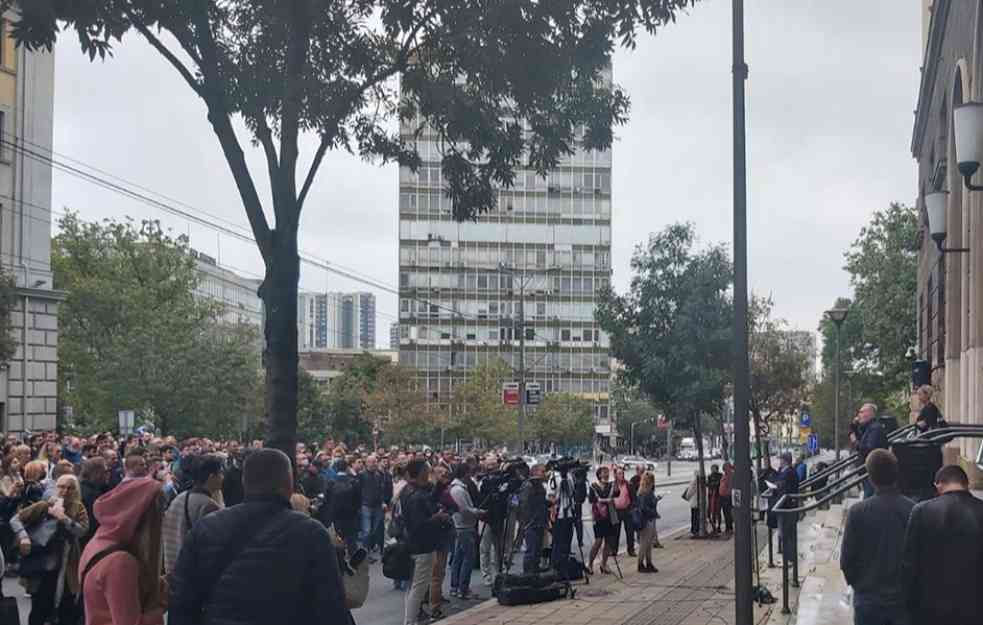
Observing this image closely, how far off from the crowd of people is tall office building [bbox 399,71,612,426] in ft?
226

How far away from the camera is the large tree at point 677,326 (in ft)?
96.5

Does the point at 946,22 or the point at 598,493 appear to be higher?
the point at 946,22

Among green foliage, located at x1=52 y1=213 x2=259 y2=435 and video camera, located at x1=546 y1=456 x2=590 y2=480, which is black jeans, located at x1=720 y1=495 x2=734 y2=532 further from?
green foliage, located at x1=52 y1=213 x2=259 y2=435

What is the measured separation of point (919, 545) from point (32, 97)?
37.9m

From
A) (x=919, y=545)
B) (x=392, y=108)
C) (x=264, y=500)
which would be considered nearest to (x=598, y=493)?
(x=392, y=108)

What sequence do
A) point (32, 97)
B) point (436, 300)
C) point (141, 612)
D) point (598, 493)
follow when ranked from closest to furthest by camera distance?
point (141, 612) → point (598, 493) → point (32, 97) → point (436, 300)

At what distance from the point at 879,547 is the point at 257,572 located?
4.14m

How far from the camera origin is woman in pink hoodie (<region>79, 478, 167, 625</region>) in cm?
637

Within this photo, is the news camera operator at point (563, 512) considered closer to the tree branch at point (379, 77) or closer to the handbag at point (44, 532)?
the tree branch at point (379, 77)

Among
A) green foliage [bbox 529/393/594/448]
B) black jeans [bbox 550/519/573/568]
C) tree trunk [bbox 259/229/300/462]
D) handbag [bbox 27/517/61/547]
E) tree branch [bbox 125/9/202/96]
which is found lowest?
green foliage [bbox 529/393/594/448]

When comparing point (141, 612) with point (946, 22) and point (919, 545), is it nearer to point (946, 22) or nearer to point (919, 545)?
point (919, 545)

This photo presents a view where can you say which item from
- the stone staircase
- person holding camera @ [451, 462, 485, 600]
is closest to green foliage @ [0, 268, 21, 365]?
the stone staircase

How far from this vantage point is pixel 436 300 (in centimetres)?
9844

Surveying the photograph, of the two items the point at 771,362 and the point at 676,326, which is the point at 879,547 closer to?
the point at 676,326
